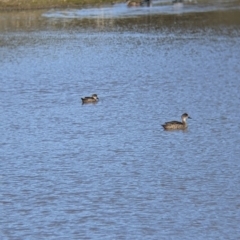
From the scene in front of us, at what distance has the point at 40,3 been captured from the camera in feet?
207

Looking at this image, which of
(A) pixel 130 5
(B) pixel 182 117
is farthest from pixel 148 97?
(A) pixel 130 5

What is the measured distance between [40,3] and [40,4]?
5.8 inches

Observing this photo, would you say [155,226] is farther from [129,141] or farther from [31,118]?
[31,118]

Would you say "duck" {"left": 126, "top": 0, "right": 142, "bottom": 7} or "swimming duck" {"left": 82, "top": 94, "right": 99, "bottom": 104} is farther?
"duck" {"left": 126, "top": 0, "right": 142, "bottom": 7}

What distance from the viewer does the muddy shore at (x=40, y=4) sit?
61812 mm

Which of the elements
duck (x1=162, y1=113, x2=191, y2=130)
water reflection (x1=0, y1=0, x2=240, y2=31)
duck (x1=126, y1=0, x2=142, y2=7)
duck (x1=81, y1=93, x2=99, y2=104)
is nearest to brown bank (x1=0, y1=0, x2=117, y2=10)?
water reflection (x1=0, y1=0, x2=240, y2=31)

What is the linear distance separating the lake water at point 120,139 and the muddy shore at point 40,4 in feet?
53.7

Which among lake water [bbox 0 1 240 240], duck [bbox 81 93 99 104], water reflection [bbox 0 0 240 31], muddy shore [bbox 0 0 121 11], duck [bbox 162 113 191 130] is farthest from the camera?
muddy shore [bbox 0 0 121 11]

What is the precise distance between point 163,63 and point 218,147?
49.3 ft

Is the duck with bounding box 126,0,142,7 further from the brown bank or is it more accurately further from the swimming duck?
the swimming duck

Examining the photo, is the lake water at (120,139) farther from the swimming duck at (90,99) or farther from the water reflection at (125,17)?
the water reflection at (125,17)

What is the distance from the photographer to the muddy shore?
6181 cm

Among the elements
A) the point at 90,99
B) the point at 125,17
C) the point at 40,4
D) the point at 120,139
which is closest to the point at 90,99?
the point at 90,99

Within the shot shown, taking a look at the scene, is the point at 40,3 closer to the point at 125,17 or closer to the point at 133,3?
the point at 133,3
